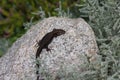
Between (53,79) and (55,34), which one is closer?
(53,79)

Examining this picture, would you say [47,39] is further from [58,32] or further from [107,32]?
[107,32]

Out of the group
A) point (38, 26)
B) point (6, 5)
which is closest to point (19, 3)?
point (6, 5)

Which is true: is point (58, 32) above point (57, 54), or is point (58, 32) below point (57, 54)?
above

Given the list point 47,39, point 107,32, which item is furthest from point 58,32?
point 107,32

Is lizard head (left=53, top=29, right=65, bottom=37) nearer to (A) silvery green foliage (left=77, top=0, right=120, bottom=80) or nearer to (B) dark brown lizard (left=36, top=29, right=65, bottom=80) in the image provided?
(B) dark brown lizard (left=36, top=29, right=65, bottom=80)

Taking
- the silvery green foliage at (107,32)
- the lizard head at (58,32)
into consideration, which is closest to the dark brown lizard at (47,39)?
the lizard head at (58,32)

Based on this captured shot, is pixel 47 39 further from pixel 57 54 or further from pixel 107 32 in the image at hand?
pixel 107 32

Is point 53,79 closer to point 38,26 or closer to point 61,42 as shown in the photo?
point 61,42

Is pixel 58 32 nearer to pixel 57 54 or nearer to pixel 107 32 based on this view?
pixel 57 54
